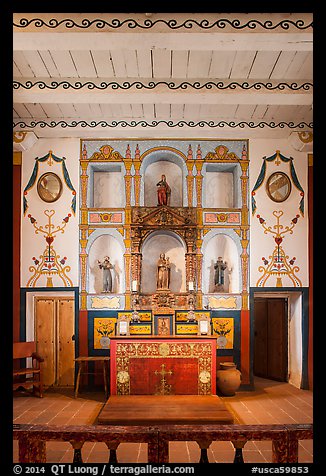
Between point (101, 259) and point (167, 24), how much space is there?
17.2 feet

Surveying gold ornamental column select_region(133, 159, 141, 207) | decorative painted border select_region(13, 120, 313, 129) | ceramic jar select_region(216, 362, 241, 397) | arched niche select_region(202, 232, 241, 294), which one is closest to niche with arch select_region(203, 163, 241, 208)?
arched niche select_region(202, 232, 241, 294)

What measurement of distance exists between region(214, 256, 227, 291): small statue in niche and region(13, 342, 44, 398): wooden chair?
12.1 ft

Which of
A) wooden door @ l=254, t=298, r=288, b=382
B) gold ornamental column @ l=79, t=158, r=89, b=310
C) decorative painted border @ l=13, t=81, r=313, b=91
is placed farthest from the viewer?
wooden door @ l=254, t=298, r=288, b=382

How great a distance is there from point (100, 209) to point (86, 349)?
2.79m

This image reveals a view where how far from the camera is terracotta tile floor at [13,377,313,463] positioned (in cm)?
553

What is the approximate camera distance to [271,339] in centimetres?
1062

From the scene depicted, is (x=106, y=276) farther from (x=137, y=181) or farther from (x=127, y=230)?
(x=137, y=181)

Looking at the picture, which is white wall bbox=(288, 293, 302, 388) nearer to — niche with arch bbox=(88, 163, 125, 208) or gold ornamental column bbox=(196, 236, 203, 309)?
gold ornamental column bbox=(196, 236, 203, 309)

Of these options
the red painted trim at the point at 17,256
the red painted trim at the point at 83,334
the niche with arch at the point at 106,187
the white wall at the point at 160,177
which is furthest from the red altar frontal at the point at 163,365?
the white wall at the point at 160,177

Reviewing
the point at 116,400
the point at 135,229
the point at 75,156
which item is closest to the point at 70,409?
the point at 116,400

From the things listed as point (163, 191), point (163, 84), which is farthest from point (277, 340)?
point (163, 84)

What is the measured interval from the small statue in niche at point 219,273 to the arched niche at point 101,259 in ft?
6.20

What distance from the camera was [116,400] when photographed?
25.2ft
